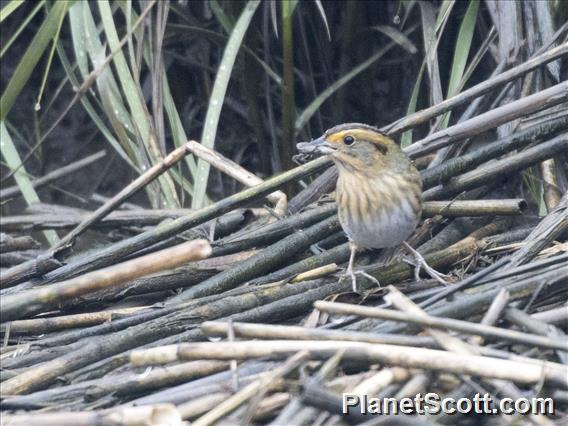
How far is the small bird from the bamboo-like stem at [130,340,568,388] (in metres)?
0.87

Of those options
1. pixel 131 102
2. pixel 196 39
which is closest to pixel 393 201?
pixel 131 102

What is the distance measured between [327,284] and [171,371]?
84 cm

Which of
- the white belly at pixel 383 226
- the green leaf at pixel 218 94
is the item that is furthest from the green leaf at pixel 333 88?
the white belly at pixel 383 226

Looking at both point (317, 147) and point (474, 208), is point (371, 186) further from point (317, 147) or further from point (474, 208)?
point (474, 208)

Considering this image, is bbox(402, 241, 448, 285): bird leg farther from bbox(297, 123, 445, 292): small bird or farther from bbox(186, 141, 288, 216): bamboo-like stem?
bbox(186, 141, 288, 216): bamboo-like stem

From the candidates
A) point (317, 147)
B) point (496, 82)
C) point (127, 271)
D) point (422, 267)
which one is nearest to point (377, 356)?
point (127, 271)

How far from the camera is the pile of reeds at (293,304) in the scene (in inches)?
110

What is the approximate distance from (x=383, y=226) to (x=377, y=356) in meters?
1.01

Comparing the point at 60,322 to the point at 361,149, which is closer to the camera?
the point at 60,322

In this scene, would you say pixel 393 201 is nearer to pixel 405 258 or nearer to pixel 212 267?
pixel 405 258

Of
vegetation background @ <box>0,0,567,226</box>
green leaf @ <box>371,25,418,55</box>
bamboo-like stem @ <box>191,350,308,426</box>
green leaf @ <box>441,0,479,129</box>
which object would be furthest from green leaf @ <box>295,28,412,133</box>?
bamboo-like stem @ <box>191,350,308,426</box>

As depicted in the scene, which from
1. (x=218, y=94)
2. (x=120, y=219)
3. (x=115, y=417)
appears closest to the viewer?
(x=115, y=417)

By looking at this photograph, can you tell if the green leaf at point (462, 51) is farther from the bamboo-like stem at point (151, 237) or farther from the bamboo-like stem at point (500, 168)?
the bamboo-like stem at point (151, 237)

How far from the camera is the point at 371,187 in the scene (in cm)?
388
